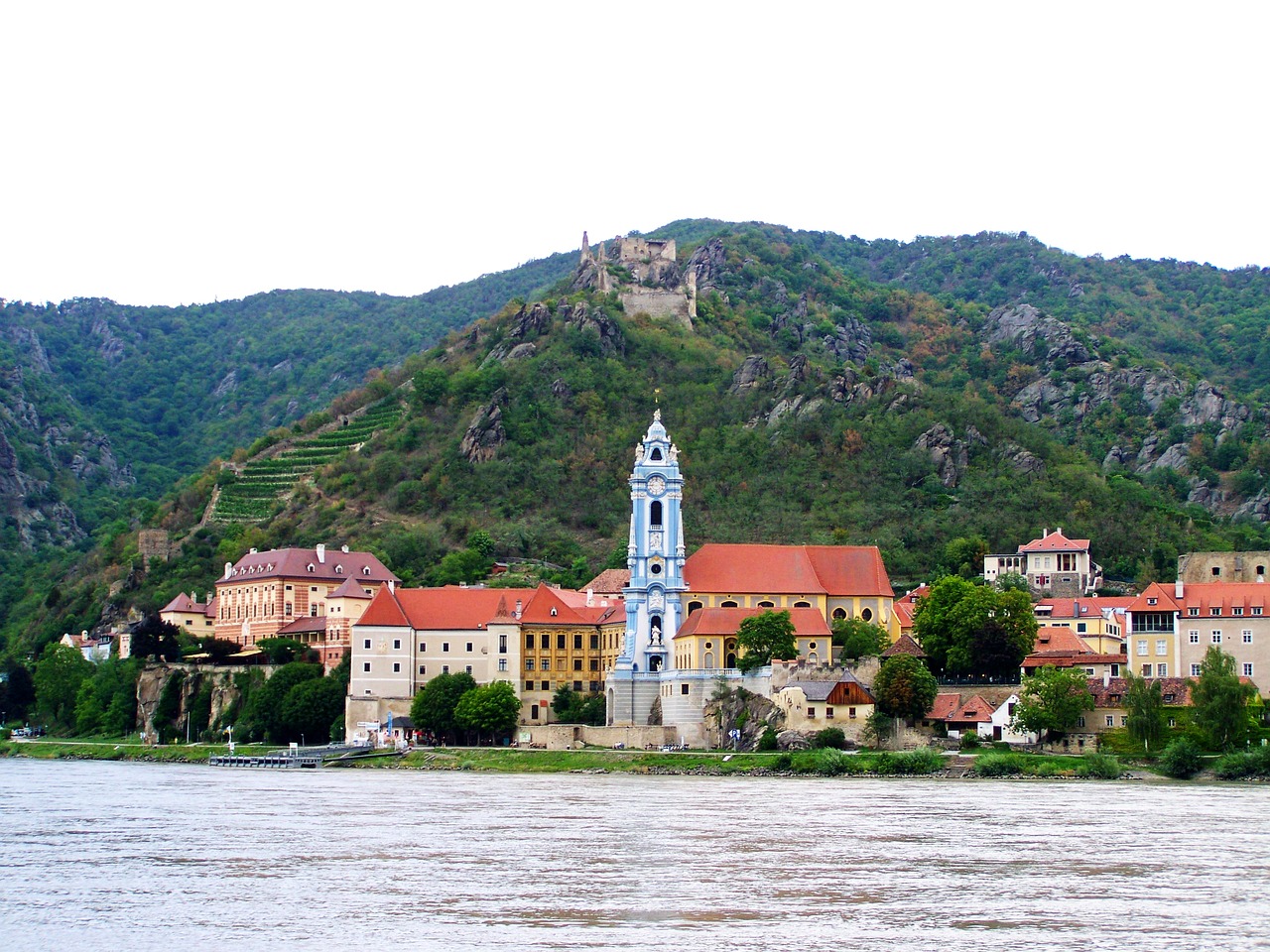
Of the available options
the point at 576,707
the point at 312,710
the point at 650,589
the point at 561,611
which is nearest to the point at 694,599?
the point at 650,589

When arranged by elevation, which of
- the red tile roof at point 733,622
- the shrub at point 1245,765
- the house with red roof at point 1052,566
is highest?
the house with red roof at point 1052,566

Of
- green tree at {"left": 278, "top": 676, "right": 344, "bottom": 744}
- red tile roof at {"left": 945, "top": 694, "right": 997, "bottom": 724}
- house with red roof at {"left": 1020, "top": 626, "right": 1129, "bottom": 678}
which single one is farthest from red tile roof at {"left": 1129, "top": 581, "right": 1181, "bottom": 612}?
green tree at {"left": 278, "top": 676, "right": 344, "bottom": 744}

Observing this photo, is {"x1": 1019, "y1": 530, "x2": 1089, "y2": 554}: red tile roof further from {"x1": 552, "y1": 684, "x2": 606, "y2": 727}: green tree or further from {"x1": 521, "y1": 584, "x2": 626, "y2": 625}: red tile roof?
{"x1": 552, "y1": 684, "x2": 606, "y2": 727}: green tree

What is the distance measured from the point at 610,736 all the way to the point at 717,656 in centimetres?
753

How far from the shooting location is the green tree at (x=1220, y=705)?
271 ft

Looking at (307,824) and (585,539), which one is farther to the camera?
(585,539)

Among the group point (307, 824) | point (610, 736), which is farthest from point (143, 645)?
point (307, 824)

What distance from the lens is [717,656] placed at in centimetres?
10219

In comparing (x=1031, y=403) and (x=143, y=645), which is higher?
(x=1031, y=403)

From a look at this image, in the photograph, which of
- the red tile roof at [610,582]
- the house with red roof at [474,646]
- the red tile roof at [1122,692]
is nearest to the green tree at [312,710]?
the house with red roof at [474,646]

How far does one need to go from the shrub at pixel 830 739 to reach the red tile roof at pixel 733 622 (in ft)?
35.9

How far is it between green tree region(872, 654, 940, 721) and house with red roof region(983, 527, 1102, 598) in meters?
38.2

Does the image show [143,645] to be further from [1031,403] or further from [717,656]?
[1031,403]

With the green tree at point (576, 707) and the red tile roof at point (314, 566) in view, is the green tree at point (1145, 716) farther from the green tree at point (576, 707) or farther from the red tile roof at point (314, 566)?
A: the red tile roof at point (314, 566)
